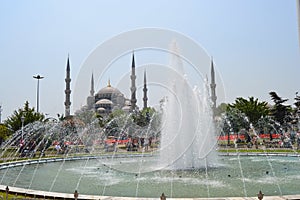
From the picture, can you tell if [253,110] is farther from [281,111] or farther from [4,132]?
[4,132]

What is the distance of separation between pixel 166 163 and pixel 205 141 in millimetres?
2925

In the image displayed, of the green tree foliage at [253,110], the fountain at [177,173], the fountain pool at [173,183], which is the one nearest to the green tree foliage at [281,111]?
the green tree foliage at [253,110]

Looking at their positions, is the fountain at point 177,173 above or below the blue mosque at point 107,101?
below

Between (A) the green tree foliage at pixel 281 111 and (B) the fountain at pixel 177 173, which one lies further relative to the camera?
(A) the green tree foliage at pixel 281 111

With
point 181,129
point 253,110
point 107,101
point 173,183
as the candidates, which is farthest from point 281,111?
point 107,101

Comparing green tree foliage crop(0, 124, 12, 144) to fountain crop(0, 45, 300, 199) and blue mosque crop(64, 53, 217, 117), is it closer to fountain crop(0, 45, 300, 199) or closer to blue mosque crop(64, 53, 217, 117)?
fountain crop(0, 45, 300, 199)

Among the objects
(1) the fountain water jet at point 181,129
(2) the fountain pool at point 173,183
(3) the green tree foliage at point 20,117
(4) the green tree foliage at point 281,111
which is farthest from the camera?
(4) the green tree foliage at point 281,111

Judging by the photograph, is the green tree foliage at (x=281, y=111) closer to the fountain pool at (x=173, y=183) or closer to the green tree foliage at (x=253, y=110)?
the green tree foliage at (x=253, y=110)

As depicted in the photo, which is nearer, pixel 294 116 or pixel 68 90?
pixel 294 116

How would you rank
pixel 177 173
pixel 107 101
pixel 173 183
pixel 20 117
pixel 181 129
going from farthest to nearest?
pixel 107 101 < pixel 20 117 < pixel 181 129 < pixel 177 173 < pixel 173 183

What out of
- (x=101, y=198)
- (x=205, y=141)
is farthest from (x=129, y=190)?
(x=205, y=141)

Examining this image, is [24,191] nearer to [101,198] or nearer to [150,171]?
[101,198]

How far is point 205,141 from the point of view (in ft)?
53.7

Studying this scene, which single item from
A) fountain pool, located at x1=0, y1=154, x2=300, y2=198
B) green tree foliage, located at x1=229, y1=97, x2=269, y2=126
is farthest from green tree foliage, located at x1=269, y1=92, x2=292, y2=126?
fountain pool, located at x1=0, y1=154, x2=300, y2=198
